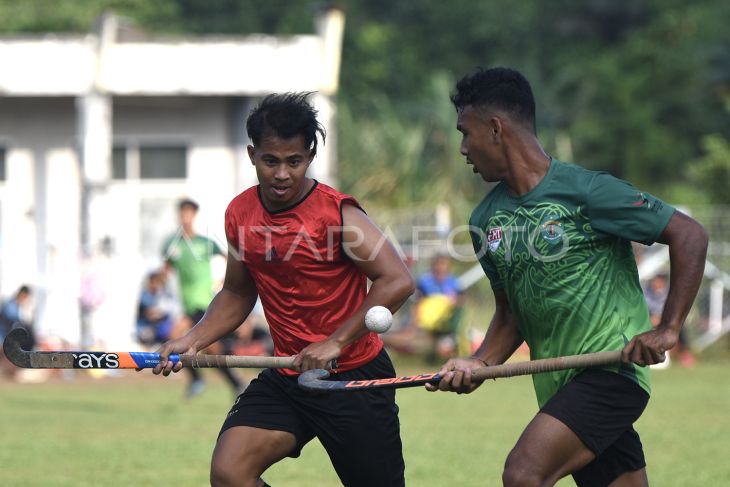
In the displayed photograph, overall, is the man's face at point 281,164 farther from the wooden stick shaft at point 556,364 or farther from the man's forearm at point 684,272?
the man's forearm at point 684,272

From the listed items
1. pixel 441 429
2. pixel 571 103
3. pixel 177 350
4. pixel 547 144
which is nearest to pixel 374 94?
pixel 571 103

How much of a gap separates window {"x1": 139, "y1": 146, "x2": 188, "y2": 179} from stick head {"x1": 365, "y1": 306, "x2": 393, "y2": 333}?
65.1ft

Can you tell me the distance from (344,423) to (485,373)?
77cm

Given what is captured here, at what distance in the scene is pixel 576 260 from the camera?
5.95 metres

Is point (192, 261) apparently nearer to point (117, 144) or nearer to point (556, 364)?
point (556, 364)

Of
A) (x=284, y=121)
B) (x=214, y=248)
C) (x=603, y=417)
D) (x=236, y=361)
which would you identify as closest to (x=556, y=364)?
(x=603, y=417)

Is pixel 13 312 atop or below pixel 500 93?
below

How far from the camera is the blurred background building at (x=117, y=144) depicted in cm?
2292

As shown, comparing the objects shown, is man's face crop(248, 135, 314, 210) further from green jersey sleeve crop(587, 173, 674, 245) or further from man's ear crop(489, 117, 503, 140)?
green jersey sleeve crop(587, 173, 674, 245)

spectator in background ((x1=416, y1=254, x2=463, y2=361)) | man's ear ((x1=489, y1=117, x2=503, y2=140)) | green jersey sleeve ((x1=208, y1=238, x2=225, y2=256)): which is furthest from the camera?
spectator in background ((x1=416, y1=254, x2=463, y2=361))

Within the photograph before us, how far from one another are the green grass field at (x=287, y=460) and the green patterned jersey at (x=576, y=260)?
3737 millimetres

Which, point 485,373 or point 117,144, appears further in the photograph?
point 117,144

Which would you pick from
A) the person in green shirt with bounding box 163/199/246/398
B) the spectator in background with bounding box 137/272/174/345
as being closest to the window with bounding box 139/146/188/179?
the spectator in background with bounding box 137/272/174/345

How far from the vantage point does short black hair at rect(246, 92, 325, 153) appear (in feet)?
20.7
